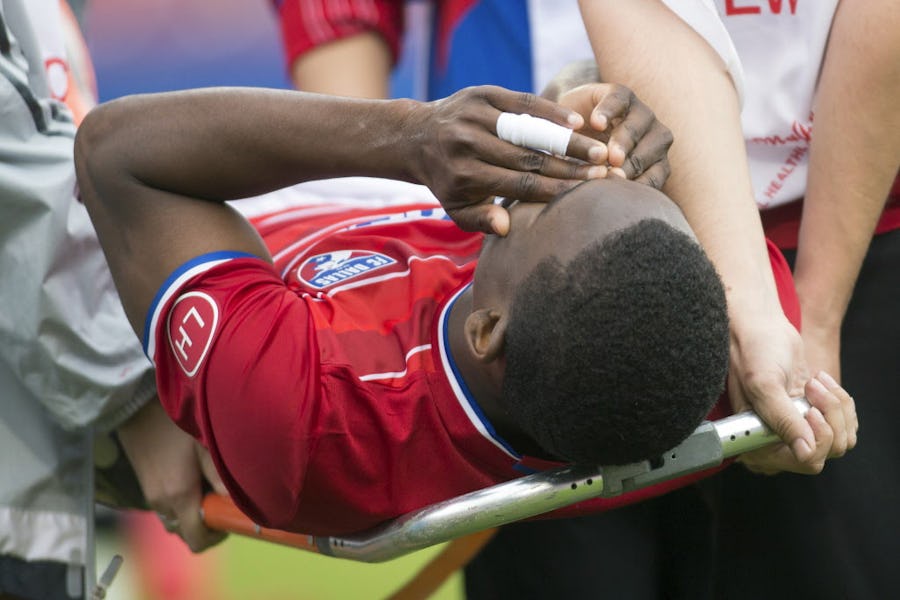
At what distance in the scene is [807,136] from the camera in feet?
4.53

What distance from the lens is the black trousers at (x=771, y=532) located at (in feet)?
4.36

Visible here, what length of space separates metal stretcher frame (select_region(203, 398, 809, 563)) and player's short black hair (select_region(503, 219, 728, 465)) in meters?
0.02

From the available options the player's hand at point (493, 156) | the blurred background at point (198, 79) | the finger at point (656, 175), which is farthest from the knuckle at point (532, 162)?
the blurred background at point (198, 79)

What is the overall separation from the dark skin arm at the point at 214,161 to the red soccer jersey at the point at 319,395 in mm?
46

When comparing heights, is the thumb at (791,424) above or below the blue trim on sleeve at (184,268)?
below

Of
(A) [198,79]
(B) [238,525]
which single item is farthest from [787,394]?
(A) [198,79]

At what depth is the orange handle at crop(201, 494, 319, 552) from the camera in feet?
4.02

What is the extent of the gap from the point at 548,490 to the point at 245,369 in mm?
280

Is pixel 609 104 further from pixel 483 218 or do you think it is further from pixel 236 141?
pixel 236 141

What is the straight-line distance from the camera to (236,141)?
1134mm

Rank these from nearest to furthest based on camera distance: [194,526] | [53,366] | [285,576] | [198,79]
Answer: [53,366] < [194,526] < [285,576] < [198,79]

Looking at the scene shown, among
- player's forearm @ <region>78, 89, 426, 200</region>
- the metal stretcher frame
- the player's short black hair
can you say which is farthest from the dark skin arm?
the metal stretcher frame

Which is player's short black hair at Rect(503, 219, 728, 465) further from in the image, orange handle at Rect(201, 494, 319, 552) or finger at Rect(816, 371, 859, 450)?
orange handle at Rect(201, 494, 319, 552)

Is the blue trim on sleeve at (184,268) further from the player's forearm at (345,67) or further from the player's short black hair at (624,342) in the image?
the player's forearm at (345,67)
